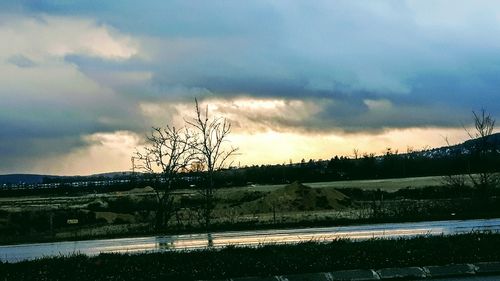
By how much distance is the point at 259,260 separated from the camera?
13.1 m

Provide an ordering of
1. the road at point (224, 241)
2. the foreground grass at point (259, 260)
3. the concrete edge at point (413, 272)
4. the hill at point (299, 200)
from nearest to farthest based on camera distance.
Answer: the concrete edge at point (413, 272) → the foreground grass at point (259, 260) → the road at point (224, 241) → the hill at point (299, 200)

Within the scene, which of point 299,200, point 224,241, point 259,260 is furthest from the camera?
point 299,200

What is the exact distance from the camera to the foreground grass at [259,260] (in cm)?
1220

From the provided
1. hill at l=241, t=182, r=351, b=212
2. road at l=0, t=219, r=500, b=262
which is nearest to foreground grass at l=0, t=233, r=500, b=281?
road at l=0, t=219, r=500, b=262

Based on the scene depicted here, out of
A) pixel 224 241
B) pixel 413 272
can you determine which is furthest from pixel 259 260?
pixel 224 241

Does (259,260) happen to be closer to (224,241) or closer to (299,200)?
(224,241)

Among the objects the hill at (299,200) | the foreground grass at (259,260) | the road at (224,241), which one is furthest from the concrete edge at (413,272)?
the hill at (299,200)

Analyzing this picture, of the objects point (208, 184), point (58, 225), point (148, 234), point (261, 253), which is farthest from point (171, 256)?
point (58, 225)

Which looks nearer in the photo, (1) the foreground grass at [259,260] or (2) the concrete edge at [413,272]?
(2) the concrete edge at [413,272]

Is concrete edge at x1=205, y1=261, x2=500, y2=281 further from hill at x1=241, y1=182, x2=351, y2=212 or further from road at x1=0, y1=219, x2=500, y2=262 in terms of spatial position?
hill at x1=241, y1=182, x2=351, y2=212

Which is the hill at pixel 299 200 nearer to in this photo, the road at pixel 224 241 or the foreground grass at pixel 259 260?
the road at pixel 224 241

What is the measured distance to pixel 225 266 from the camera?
41.0ft

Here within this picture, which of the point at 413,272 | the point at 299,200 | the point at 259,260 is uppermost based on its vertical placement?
the point at 299,200

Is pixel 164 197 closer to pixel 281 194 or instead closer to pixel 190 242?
pixel 190 242
